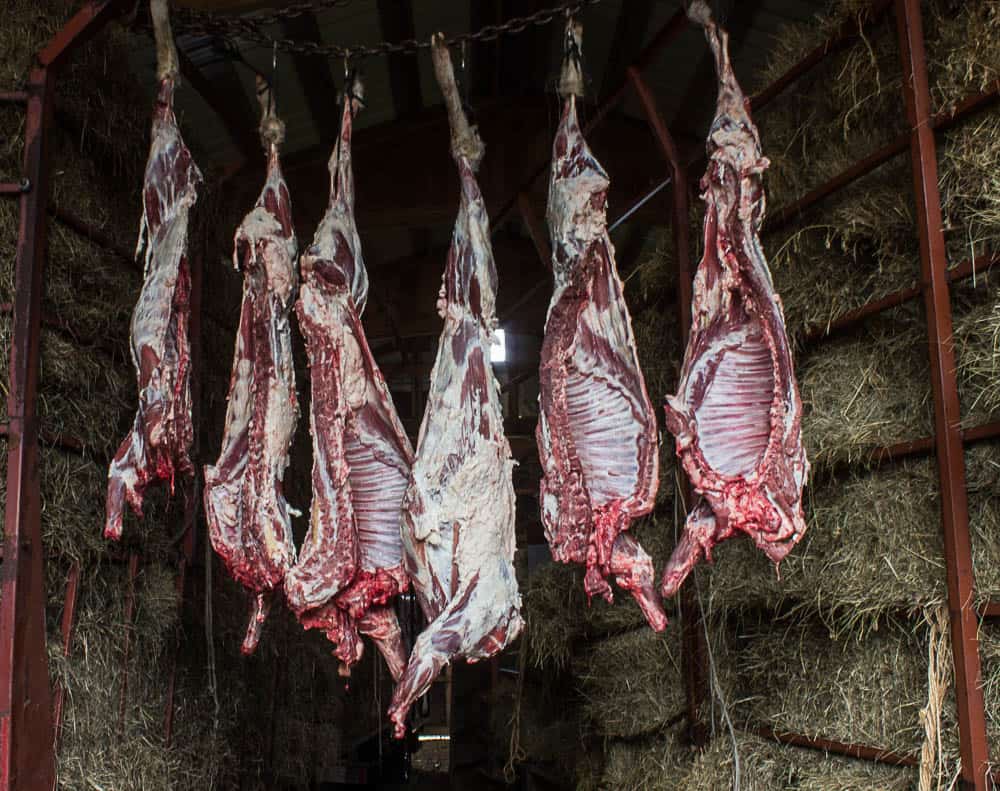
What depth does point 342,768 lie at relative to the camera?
31.6ft

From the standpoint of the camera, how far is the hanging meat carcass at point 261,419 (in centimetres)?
351

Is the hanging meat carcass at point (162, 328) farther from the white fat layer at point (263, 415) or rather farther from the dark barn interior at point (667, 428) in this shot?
the white fat layer at point (263, 415)

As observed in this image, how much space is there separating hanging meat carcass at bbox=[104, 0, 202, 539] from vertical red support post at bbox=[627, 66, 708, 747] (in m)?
2.30

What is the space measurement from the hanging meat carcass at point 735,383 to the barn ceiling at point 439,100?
4.32 metres

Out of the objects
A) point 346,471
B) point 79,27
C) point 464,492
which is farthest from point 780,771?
point 79,27

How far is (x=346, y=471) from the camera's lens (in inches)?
139

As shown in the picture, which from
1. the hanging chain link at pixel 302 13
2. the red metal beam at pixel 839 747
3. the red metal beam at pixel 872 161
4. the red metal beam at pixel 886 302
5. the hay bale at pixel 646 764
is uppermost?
the hanging chain link at pixel 302 13

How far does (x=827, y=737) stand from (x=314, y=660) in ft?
17.3

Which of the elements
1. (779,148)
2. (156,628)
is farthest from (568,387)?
(156,628)

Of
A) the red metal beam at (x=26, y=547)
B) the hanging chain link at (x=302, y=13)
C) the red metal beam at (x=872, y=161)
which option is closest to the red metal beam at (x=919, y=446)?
the red metal beam at (x=872, y=161)

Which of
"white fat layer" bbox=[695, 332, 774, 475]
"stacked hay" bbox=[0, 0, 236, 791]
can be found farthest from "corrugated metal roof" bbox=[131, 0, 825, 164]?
"white fat layer" bbox=[695, 332, 774, 475]

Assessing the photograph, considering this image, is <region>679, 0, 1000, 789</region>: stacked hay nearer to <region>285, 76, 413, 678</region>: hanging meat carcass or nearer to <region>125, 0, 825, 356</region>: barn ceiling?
<region>285, 76, 413, 678</region>: hanging meat carcass

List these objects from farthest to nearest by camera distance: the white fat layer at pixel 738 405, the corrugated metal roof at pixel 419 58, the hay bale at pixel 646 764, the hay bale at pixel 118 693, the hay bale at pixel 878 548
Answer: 1. the corrugated metal roof at pixel 419 58
2. the hay bale at pixel 646 764
3. the hay bale at pixel 118 693
4. the white fat layer at pixel 738 405
5. the hay bale at pixel 878 548

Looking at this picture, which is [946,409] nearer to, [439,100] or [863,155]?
[863,155]
